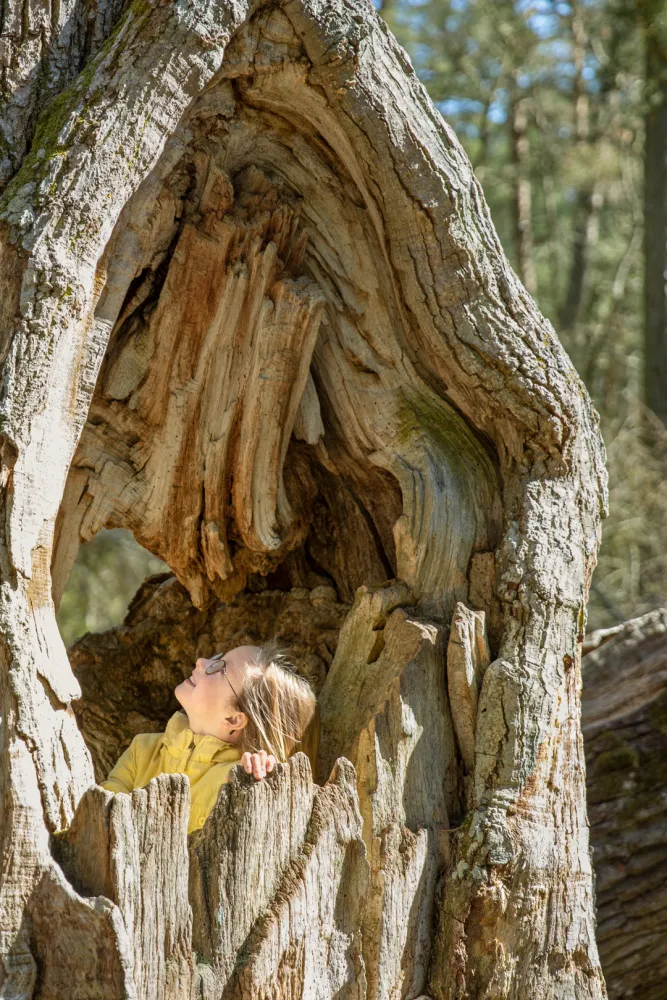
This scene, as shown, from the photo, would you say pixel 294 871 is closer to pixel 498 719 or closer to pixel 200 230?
pixel 498 719

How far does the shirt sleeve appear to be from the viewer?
336 cm

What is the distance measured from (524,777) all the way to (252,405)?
5.23ft

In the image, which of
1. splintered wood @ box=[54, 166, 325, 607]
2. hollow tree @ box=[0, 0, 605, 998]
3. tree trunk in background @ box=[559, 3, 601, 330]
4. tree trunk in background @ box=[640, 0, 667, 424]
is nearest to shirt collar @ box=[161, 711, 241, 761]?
hollow tree @ box=[0, 0, 605, 998]

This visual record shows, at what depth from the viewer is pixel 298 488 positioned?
3998 mm

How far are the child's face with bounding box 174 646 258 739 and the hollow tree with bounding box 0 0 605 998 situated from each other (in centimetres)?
32

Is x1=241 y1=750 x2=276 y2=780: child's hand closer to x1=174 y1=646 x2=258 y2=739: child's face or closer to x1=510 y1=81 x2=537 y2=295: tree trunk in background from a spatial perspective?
x1=174 y1=646 x2=258 y2=739: child's face

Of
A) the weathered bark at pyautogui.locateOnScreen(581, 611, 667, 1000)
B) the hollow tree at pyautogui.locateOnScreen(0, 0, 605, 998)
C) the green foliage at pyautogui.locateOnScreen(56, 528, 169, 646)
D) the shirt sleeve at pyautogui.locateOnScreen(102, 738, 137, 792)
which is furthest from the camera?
the green foliage at pyautogui.locateOnScreen(56, 528, 169, 646)

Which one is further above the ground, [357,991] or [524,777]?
[524,777]

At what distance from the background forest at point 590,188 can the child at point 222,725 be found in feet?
17.8

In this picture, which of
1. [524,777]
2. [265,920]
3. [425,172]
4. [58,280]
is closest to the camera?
[265,920]

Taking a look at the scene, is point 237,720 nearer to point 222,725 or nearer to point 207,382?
point 222,725

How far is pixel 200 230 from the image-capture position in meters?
3.38

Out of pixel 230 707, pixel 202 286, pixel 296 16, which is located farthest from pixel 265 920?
pixel 296 16

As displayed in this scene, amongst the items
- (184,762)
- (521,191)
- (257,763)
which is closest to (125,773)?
(184,762)
